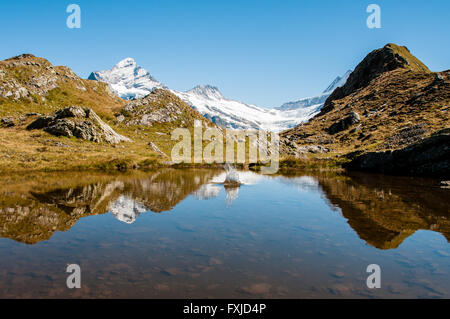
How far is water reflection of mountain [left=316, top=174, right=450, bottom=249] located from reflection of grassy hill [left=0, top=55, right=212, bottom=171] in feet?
165

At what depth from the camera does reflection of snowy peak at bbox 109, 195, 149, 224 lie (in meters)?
21.4

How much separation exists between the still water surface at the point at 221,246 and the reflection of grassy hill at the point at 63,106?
32843 millimetres

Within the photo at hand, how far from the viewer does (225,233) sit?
18.1 m

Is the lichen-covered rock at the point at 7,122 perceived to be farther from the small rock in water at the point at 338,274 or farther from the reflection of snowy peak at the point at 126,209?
the small rock in water at the point at 338,274

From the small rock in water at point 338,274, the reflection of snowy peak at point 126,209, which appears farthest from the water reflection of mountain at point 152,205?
the small rock in water at point 338,274

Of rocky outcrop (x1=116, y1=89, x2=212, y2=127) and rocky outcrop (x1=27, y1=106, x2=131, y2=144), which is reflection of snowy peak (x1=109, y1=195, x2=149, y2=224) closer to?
rocky outcrop (x1=27, y1=106, x2=131, y2=144)

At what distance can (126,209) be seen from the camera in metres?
24.2

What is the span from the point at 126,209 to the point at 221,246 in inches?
468

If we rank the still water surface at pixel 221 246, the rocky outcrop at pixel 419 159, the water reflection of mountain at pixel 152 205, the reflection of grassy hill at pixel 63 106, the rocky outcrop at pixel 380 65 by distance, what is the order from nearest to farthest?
the still water surface at pixel 221 246 → the water reflection of mountain at pixel 152 205 → the rocky outcrop at pixel 419 159 → the reflection of grassy hill at pixel 63 106 → the rocky outcrop at pixel 380 65

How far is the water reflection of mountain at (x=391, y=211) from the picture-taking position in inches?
707

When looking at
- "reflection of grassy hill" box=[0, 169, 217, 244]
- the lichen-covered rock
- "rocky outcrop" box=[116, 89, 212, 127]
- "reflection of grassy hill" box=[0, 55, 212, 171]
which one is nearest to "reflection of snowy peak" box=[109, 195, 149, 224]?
"reflection of grassy hill" box=[0, 169, 217, 244]

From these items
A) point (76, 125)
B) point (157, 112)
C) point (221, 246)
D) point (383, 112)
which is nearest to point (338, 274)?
point (221, 246)

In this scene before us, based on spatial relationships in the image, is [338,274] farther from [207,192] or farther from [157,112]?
[157,112]
